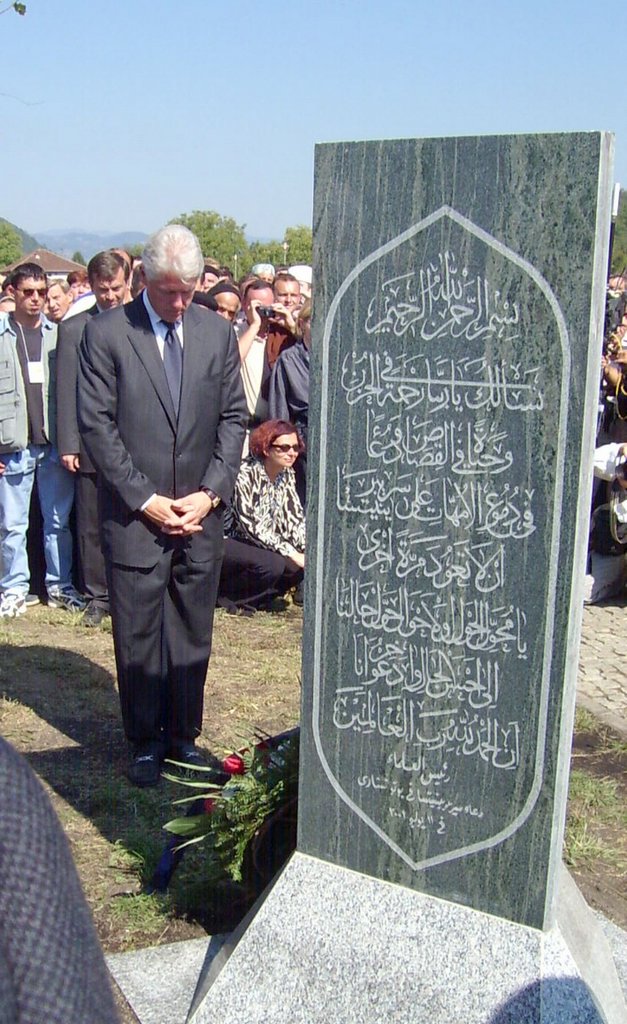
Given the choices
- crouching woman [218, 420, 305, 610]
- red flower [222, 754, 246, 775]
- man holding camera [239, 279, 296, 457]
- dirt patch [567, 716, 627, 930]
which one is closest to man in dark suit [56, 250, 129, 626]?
crouching woman [218, 420, 305, 610]

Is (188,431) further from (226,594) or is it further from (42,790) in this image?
(42,790)

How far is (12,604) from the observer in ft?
22.4

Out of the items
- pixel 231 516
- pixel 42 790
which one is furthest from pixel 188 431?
pixel 42 790

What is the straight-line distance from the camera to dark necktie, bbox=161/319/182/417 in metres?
4.23

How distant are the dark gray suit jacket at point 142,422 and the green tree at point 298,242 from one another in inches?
1216

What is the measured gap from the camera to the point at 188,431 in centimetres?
426

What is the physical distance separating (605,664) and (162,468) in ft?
9.84

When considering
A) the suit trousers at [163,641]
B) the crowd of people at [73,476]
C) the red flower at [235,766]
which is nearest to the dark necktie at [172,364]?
the suit trousers at [163,641]

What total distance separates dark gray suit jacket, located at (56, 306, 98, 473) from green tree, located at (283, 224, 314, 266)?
28.6 meters

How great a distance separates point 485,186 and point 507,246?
14 centimetres

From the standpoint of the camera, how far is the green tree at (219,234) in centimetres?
4659

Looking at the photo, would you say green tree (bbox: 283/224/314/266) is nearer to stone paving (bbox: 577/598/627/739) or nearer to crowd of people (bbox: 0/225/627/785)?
crowd of people (bbox: 0/225/627/785)

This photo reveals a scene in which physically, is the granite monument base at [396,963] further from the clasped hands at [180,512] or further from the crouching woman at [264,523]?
the crouching woman at [264,523]

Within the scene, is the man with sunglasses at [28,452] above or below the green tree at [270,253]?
below
